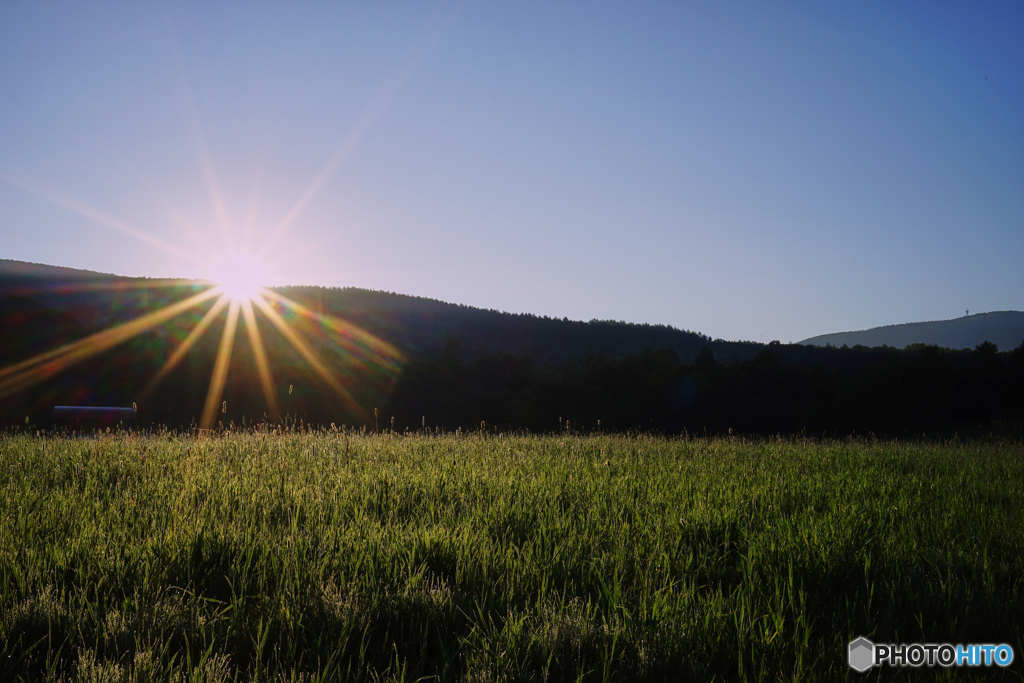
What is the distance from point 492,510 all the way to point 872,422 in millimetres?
50477

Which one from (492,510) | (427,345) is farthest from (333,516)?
(427,345)

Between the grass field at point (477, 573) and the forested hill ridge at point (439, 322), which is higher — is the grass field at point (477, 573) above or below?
below

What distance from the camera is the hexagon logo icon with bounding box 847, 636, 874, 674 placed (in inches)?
102

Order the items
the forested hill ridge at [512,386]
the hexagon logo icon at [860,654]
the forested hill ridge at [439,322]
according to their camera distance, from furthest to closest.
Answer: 1. the forested hill ridge at [439,322]
2. the forested hill ridge at [512,386]
3. the hexagon logo icon at [860,654]

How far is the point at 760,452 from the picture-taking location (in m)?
9.62

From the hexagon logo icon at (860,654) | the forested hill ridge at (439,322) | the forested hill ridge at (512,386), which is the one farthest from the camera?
the forested hill ridge at (439,322)

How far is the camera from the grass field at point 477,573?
8.52 ft

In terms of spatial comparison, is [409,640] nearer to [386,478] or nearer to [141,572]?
[141,572]
